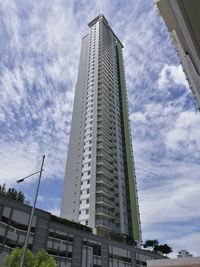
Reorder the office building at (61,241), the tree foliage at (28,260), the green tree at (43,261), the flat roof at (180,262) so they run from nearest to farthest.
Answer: the flat roof at (180,262) → the tree foliage at (28,260) → the green tree at (43,261) → the office building at (61,241)

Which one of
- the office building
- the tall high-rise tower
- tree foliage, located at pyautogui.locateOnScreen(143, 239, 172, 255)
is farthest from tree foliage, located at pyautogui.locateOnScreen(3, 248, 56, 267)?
tree foliage, located at pyautogui.locateOnScreen(143, 239, 172, 255)

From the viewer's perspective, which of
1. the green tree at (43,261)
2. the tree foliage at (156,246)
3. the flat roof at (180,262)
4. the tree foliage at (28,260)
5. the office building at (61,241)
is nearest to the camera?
the flat roof at (180,262)

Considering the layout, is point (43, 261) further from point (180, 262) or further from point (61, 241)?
point (61, 241)

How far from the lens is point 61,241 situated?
135 feet

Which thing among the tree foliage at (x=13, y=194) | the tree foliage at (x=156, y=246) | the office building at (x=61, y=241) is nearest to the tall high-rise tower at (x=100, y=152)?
the office building at (x=61, y=241)

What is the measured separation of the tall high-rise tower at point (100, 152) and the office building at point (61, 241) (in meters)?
5.36

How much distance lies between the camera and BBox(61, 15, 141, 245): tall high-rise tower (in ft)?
195

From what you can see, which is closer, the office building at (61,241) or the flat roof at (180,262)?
the flat roof at (180,262)

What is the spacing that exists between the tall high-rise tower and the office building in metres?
5.36

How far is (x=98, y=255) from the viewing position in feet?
157

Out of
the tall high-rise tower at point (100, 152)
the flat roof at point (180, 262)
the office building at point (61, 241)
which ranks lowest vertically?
the flat roof at point (180, 262)

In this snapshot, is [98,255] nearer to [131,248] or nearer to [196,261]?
[131,248]

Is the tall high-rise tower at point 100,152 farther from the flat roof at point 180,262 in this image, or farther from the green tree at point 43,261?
the flat roof at point 180,262

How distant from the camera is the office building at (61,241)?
33.2 meters
